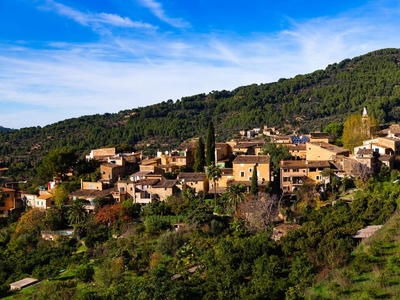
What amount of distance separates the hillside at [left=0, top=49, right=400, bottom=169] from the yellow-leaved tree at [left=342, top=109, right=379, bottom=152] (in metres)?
25.2

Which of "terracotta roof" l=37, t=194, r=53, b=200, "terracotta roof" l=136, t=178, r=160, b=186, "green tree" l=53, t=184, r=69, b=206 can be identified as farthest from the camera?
"terracotta roof" l=37, t=194, r=53, b=200

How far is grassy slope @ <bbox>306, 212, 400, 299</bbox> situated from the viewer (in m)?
16.9

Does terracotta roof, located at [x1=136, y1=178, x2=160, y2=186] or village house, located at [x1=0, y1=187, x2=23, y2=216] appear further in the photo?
village house, located at [x1=0, y1=187, x2=23, y2=216]

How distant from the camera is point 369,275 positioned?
18.4 m

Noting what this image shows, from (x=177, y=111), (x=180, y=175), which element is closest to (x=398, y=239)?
(x=180, y=175)

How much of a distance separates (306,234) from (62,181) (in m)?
26.9

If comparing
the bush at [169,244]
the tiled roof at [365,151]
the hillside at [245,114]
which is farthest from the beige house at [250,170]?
the hillside at [245,114]

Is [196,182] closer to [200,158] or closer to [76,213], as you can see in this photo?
[200,158]

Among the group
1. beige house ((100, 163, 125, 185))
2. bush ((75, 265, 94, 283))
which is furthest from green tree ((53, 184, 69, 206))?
bush ((75, 265, 94, 283))

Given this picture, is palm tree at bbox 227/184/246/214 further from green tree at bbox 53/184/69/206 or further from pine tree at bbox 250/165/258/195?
green tree at bbox 53/184/69/206

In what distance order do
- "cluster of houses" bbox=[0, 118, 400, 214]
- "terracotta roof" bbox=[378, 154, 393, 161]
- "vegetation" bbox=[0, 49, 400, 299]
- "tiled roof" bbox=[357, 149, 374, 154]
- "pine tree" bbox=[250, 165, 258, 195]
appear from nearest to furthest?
"vegetation" bbox=[0, 49, 400, 299] → "pine tree" bbox=[250, 165, 258, 195] → "terracotta roof" bbox=[378, 154, 393, 161] → "tiled roof" bbox=[357, 149, 374, 154] → "cluster of houses" bbox=[0, 118, 400, 214]

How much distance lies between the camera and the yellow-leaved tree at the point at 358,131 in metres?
39.8

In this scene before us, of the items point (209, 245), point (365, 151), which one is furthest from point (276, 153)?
point (209, 245)

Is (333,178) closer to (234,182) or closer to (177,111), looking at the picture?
(234,182)
